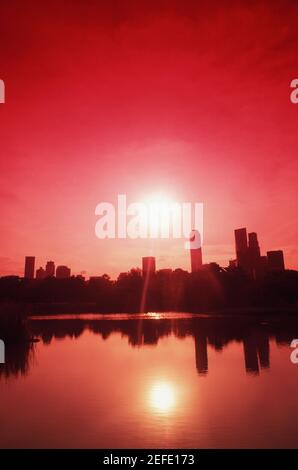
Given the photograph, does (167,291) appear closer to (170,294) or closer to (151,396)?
(170,294)

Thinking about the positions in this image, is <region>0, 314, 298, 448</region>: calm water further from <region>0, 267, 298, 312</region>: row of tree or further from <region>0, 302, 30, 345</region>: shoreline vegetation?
<region>0, 267, 298, 312</region>: row of tree

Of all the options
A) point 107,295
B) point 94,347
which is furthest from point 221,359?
point 107,295

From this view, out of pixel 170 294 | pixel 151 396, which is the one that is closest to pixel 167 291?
pixel 170 294

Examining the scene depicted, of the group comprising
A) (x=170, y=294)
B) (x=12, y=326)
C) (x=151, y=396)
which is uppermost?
(x=170, y=294)

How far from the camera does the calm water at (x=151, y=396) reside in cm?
1382

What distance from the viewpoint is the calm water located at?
13.8 metres

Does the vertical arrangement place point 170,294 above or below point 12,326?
above

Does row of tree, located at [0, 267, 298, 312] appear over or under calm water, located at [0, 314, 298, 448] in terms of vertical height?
over

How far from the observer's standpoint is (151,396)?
1895 centimetres

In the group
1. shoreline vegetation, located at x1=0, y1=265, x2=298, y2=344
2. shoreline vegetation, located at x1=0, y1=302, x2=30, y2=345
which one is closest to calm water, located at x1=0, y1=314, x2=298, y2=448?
shoreline vegetation, located at x1=0, y1=302, x2=30, y2=345

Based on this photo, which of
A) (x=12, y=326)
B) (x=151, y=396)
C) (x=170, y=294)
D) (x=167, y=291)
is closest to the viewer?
(x=151, y=396)

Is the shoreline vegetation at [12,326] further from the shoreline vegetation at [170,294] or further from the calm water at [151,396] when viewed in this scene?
the shoreline vegetation at [170,294]

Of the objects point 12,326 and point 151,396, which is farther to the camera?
point 12,326

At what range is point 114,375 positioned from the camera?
973 inches
